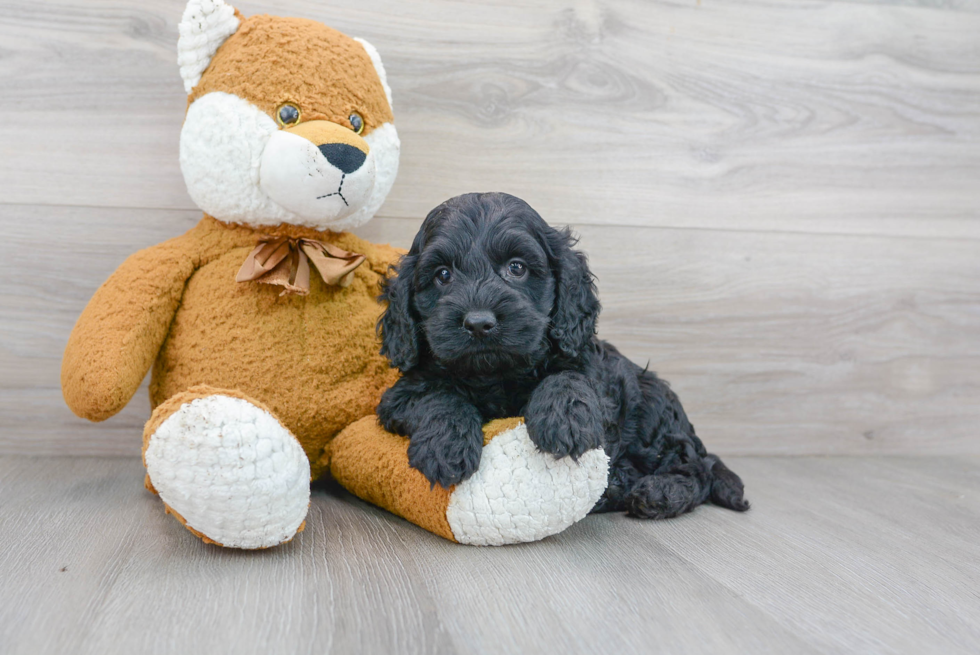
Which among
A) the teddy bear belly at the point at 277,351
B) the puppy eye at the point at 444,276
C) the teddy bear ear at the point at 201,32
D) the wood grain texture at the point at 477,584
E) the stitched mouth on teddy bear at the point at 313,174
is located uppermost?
the teddy bear ear at the point at 201,32

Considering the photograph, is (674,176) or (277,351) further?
(674,176)

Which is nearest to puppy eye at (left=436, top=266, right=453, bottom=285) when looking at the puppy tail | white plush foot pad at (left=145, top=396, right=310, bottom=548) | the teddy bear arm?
white plush foot pad at (left=145, top=396, right=310, bottom=548)

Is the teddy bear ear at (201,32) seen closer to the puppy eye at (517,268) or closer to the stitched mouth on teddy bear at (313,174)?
the stitched mouth on teddy bear at (313,174)

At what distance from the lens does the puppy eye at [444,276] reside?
128cm

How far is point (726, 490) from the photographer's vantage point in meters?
1.58

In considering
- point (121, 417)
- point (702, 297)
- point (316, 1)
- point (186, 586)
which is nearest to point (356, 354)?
point (186, 586)

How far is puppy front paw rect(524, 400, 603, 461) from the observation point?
46.8 inches

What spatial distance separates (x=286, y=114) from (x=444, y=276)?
1.56 feet

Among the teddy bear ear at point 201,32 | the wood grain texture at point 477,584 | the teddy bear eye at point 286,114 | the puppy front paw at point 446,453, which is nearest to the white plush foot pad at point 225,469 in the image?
the wood grain texture at point 477,584

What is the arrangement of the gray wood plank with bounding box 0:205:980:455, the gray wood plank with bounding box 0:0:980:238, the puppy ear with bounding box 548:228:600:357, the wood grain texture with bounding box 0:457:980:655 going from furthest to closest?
1. the gray wood plank with bounding box 0:205:980:455
2. the gray wood plank with bounding box 0:0:980:238
3. the puppy ear with bounding box 548:228:600:357
4. the wood grain texture with bounding box 0:457:980:655

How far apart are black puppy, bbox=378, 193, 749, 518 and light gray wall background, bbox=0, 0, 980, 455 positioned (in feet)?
1.94

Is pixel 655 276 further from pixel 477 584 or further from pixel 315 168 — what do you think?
pixel 477 584

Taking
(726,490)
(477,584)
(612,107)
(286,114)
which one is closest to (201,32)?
(286,114)

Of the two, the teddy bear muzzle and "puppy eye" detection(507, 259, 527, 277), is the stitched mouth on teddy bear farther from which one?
"puppy eye" detection(507, 259, 527, 277)
